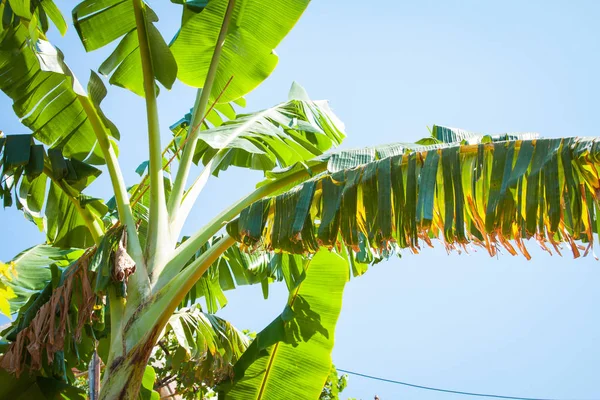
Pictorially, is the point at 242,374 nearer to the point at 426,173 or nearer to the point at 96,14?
the point at 426,173

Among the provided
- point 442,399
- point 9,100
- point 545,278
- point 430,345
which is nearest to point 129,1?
point 9,100

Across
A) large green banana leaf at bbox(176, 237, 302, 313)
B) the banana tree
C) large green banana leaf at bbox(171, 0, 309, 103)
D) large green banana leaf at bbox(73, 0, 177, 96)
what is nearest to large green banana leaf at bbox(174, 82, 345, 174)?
the banana tree

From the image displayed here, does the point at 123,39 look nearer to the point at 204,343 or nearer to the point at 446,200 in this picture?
the point at 204,343

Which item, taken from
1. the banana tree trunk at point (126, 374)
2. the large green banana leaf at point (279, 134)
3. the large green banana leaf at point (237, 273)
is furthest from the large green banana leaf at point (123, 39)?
the banana tree trunk at point (126, 374)

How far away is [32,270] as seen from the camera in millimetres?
4641

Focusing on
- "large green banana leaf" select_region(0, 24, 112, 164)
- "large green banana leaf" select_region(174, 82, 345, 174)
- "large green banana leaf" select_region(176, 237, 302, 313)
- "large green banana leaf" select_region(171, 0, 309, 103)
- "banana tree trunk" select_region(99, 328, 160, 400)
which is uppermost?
"large green banana leaf" select_region(171, 0, 309, 103)

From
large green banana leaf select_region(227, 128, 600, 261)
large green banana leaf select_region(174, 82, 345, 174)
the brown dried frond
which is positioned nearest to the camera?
large green banana leaf select_region(227, 128, 600, 261)

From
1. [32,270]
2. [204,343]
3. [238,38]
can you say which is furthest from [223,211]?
[32,270]

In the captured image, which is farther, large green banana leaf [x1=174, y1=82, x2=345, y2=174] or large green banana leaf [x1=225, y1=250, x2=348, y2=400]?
large green banana leaf [x1=174, y1=82, x2=345, y2=174]

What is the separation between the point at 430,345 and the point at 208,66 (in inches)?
733

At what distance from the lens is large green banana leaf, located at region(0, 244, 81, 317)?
445 centimetres

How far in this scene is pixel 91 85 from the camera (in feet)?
13.1

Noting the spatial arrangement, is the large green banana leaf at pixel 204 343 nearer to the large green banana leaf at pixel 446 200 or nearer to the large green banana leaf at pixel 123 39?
the large green banana leaf at pixel 446 200

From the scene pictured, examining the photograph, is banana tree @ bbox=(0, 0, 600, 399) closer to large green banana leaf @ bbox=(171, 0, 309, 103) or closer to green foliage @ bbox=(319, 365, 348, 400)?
large green banana leaf @ bbox=(171, 0, 309, 103)
